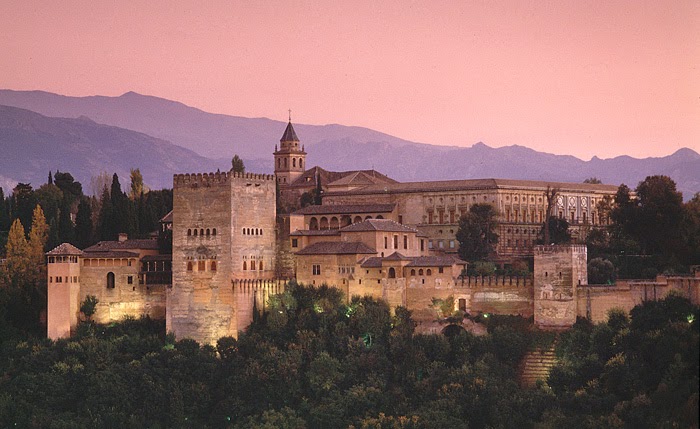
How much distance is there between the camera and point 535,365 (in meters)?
47.9

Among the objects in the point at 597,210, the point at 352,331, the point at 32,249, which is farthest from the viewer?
the point at 597,210

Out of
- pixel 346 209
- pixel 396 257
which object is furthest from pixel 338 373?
pixel 346 209

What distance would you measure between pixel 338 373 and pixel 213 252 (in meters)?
8.03

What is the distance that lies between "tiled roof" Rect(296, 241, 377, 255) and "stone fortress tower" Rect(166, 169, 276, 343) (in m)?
2.03

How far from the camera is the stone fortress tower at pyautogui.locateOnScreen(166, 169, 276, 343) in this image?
5225 cm

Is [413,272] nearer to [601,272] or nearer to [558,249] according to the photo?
[558,249]

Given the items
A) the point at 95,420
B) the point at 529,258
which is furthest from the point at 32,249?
the point at 529,258

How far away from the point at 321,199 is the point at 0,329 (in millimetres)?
21119

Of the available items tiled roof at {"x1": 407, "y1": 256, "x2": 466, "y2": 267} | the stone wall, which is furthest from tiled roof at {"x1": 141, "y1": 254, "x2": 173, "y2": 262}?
tiled roof at {"x1": 407, "y1": 256, "x2": 466, "y2": 267}

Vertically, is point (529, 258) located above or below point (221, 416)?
above

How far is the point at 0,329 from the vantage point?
180 feet

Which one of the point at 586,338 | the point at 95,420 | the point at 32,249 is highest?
the point at 32,249

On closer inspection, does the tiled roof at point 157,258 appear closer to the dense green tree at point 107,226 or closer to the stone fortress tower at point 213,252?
the stone fortress tower at point 213,252

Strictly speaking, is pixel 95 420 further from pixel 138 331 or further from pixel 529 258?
pixel 529 258
